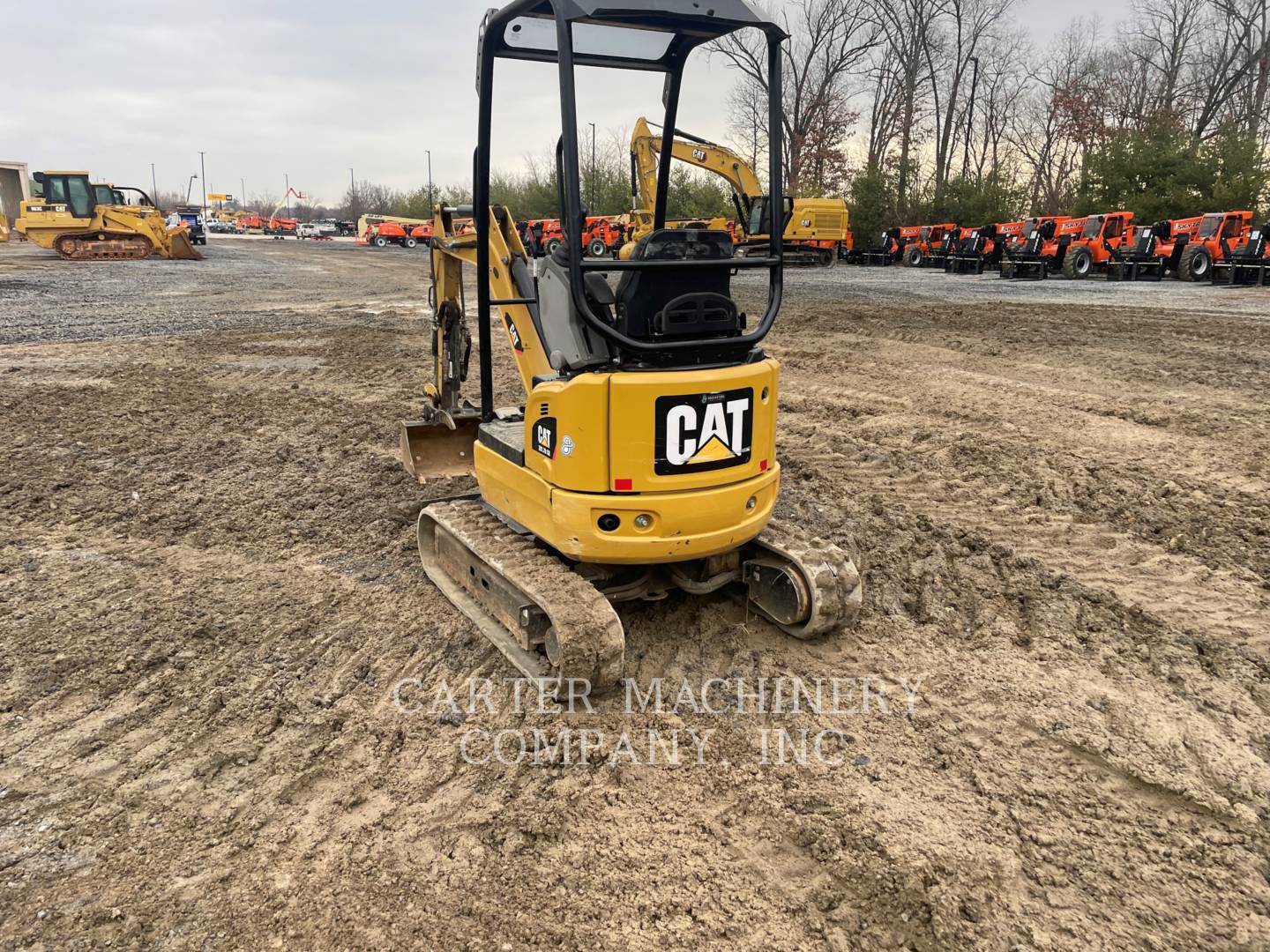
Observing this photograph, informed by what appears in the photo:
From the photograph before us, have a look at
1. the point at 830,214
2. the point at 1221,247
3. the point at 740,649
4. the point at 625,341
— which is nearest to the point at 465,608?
the point at 740,649

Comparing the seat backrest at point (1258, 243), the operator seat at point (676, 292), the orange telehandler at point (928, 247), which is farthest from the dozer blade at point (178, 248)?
the operator seat at point (676, 292)

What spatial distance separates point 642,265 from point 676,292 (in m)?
0.27

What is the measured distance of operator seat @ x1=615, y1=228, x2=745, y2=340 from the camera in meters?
3.63

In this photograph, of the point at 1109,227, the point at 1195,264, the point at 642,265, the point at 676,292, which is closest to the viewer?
the point at 642,265

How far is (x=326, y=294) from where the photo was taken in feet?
63.1

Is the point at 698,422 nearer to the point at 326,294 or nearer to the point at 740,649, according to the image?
the point at 740,649

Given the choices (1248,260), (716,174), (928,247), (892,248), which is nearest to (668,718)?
(716,174)

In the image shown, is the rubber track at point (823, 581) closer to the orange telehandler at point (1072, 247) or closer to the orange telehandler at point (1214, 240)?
the orange telehandler at point (1214, 240)

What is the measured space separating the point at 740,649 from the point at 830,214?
2981cm

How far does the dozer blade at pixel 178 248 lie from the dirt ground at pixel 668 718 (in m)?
27.1

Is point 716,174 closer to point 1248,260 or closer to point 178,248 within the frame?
point 1248,260

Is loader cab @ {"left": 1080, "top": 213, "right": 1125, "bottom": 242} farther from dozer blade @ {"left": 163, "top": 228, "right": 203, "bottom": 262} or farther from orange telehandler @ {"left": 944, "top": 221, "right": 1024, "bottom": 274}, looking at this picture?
dozer blade @ {"left": 163, "top": 228, "right": 203, "bottom": 262}

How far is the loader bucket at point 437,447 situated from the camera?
20.1 feet

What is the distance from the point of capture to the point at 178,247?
3133 cm
